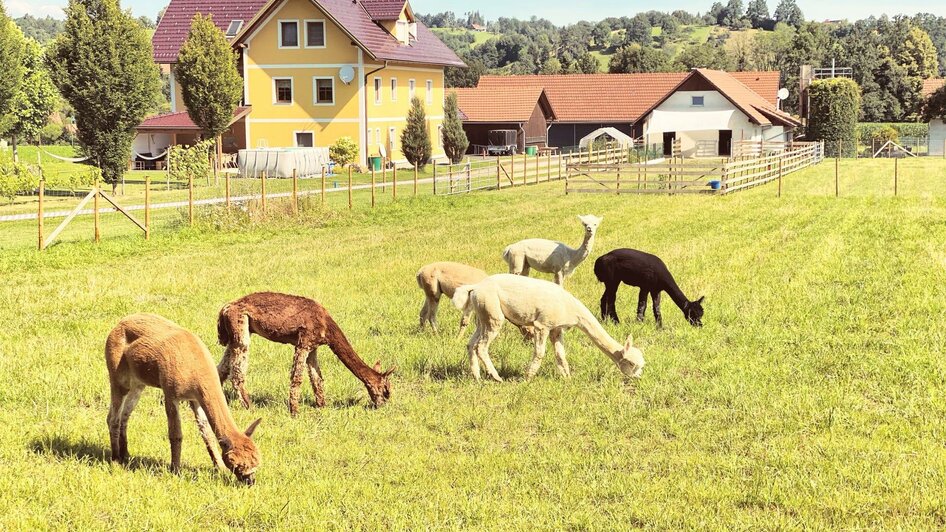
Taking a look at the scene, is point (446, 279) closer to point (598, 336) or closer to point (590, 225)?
point (590, 225)

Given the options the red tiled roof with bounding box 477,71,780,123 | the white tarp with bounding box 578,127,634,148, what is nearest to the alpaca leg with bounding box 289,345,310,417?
the white tarp with bounding box 578,127,634,148

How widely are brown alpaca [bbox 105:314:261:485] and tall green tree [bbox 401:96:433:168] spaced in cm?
4463

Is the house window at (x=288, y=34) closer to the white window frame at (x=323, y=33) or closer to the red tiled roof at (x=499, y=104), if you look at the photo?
the white window frame at (x=323, y=33)

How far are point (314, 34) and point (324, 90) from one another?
2.89 metres

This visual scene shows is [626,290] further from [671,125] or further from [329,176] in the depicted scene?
[671,125]

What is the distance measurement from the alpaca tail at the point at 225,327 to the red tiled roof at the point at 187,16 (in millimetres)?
A: 50410

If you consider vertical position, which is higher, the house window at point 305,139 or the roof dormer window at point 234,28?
the roof dormer window at point 234,28

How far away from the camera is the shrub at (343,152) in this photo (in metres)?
51.4

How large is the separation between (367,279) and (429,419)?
8.30 meters

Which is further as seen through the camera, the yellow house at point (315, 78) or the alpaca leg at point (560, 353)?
the yellow house at point (315, 78)

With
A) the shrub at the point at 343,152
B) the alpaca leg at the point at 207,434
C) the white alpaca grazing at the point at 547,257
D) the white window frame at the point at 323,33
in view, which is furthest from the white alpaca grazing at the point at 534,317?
the white window frame at the point at 323,33

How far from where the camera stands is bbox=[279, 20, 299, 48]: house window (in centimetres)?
5345

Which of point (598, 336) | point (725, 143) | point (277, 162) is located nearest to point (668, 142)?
point (725, 143)

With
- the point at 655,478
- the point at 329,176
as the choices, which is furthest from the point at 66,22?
the point at 655,478
